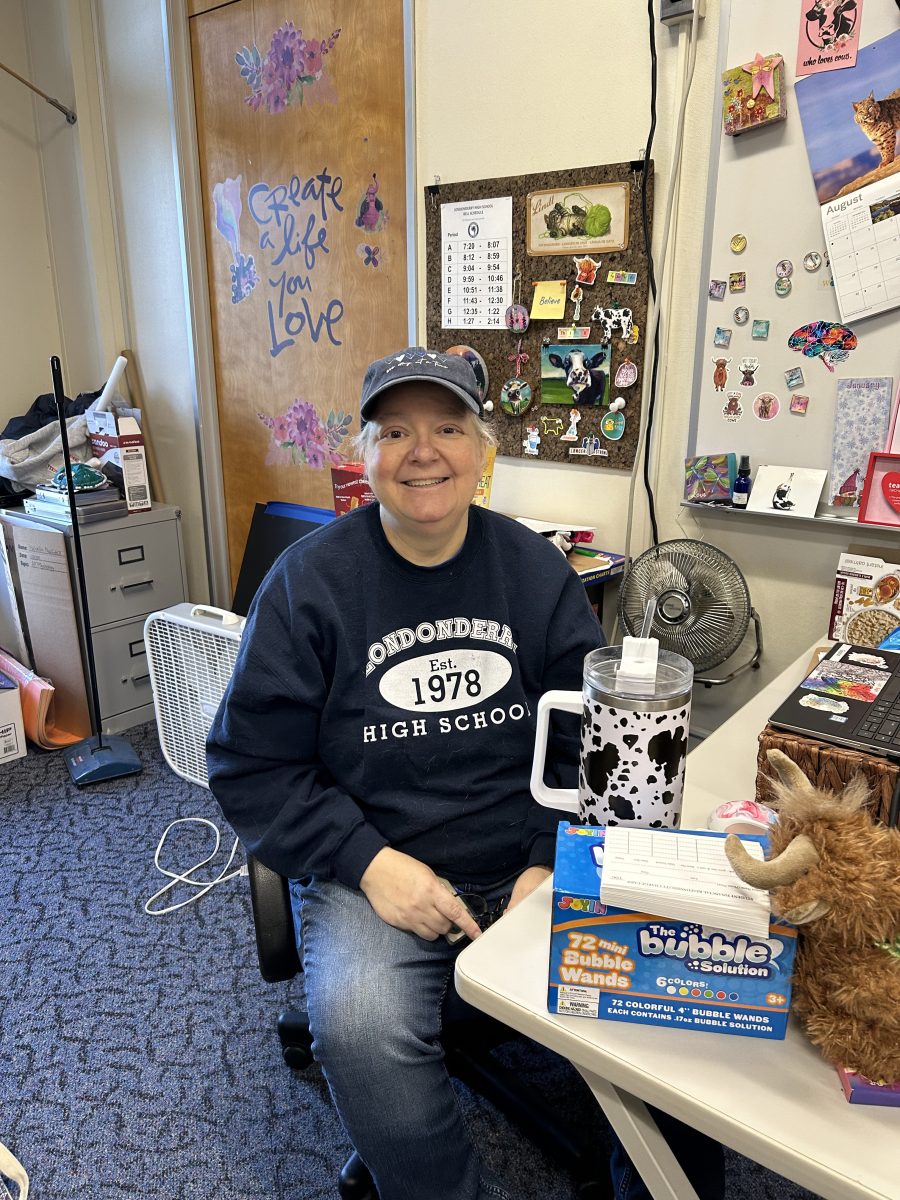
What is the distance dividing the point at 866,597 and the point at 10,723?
100 inches

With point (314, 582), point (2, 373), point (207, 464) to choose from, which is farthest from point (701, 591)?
point (2, 373)

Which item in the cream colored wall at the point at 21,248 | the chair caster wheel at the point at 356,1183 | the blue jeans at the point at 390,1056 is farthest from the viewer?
the cream colored wall at the point at 21,248

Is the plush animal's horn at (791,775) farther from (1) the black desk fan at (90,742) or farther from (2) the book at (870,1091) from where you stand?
(1) the black desk fan at (90,742)

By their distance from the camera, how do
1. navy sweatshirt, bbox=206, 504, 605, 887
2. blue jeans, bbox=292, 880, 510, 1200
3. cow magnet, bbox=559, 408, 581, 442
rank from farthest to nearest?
cow magnet, bbox=559, 408, 581, 442
navy sweatshirt, bbox=206, 504, 605, 887
blue jeans, bbox=292, 880, 510, 1200

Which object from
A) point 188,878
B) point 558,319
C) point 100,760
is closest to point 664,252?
point 558,319

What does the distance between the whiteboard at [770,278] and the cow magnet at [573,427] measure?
1.05 ft

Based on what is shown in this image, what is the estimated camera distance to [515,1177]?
4.25ft

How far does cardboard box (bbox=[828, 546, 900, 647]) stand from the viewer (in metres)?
1.46

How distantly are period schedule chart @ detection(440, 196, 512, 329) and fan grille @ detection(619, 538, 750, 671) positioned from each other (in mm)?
790

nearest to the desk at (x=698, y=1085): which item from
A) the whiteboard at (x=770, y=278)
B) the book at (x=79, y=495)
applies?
the whiteboard at (x=770, y=278)

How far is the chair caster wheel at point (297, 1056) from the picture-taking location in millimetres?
1470

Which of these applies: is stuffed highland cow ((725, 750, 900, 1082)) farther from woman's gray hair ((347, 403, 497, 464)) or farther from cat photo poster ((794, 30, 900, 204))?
cat photo poster ((794, 30, 900, 204))

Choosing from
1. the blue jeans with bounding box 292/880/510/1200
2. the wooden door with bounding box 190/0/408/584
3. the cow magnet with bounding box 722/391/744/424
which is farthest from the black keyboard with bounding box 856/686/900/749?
the wooden door with bounding box 190/0/408/584

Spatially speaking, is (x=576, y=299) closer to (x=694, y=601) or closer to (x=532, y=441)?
(x=532, y=441)
